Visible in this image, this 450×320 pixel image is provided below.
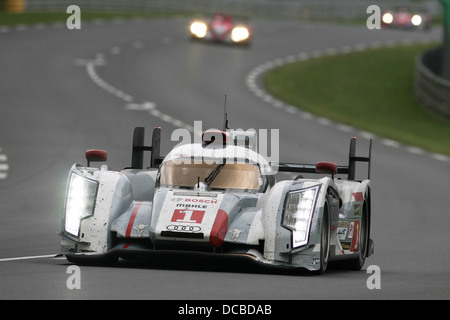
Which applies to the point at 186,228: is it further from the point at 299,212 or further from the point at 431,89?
the point at 431,89

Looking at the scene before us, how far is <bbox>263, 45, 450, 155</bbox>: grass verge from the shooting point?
33781 mm

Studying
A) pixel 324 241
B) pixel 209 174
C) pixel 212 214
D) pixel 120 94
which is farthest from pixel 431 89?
pixel 212 214

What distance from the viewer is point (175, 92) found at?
3722cm

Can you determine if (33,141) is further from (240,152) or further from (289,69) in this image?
(289,69)

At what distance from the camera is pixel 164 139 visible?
27938mm

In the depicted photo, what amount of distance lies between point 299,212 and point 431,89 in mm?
25356

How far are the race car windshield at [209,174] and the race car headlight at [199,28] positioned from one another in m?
38.2

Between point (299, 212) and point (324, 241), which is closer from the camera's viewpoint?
point (299, 212)

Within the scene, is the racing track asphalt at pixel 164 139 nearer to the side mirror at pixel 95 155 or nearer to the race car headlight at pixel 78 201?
the race car headlight at pixel 78 201

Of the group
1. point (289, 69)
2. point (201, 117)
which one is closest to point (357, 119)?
point (201, 117)

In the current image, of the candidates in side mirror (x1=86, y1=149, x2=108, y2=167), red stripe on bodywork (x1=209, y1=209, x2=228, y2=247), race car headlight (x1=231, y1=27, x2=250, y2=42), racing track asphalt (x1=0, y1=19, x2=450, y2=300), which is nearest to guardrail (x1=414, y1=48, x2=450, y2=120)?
racing track asphalt (x1=0, y1=19, x2=450, y2=300)

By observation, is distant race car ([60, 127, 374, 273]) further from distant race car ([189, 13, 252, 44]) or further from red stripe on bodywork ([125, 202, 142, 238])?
distant race car ([189, 13, 252, 44])
